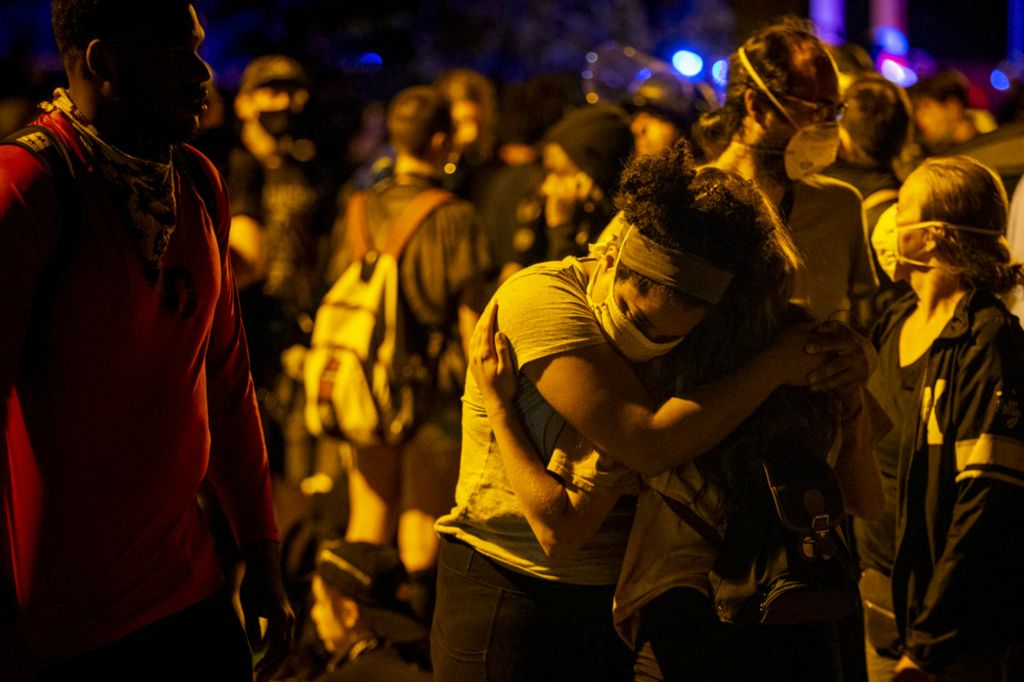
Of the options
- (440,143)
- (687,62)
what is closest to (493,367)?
(440,143)

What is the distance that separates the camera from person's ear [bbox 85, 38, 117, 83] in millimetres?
2215

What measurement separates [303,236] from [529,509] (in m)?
3.79

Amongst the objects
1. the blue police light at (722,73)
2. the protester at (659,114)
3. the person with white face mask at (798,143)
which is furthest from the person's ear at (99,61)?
the protester at (659,114)

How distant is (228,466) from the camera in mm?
2668

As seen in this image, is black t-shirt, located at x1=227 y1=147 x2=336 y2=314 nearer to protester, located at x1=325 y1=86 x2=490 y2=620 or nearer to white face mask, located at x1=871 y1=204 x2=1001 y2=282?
protester, located at x1=325 y1=86 x2=490 y2=620

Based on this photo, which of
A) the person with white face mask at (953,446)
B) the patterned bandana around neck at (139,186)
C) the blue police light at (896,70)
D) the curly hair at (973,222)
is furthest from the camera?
the blue police light at (896,70)

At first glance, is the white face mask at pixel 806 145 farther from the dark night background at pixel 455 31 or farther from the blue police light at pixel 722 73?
the dark night background at pixel 455 31

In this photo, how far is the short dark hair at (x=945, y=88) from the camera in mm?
8148

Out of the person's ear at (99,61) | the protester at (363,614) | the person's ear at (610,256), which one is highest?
the person's ear at (99,61)

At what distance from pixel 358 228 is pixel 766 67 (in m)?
2.16

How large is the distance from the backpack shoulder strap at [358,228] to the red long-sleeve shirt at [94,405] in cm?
276

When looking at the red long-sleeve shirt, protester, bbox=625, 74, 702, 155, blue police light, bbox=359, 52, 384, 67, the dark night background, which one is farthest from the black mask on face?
the dark night background

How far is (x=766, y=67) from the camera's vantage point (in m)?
3.70

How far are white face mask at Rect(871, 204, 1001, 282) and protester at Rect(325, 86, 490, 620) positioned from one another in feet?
5.92
